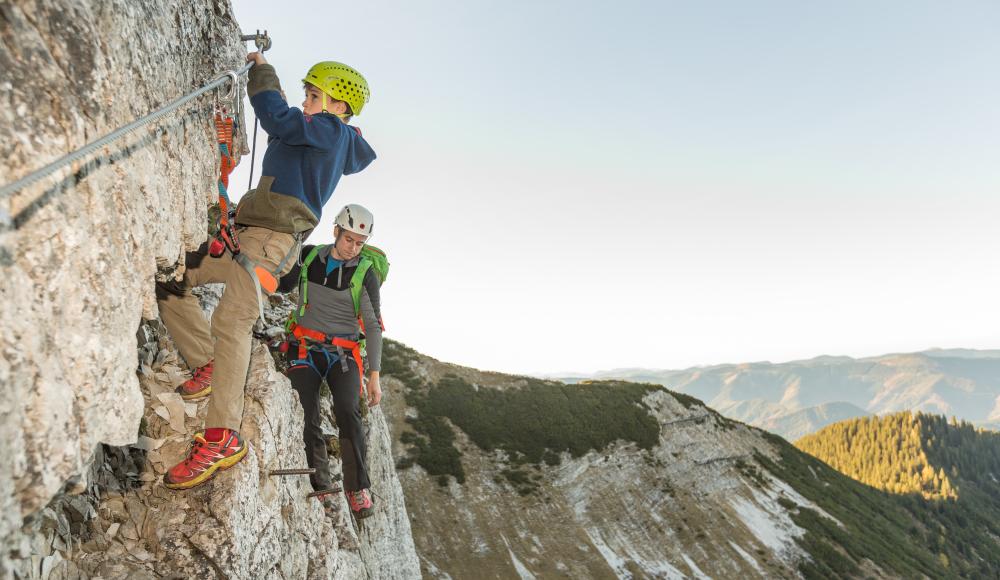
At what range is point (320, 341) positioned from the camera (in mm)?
9055

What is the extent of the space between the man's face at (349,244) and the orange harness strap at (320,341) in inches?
57.8

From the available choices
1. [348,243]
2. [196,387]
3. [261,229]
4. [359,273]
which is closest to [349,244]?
[348,243]

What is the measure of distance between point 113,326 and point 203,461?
94.3 inches

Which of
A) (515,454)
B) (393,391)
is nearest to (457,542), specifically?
(515,454)

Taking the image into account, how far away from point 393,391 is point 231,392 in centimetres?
4984

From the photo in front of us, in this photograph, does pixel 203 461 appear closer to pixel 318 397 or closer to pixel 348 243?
pixel 318 397

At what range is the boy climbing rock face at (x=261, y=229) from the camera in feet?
19.9

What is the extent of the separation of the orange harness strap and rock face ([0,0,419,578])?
669 mm

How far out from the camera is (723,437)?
216ft

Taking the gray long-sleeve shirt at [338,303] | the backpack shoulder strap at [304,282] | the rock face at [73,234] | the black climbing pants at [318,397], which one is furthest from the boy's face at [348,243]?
the rock face at [73,234]

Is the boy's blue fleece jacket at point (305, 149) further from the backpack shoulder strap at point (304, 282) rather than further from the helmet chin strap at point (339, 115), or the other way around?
the backpack shoulder strap at point (304, 282)

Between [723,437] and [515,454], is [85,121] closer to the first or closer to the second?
[515,454]

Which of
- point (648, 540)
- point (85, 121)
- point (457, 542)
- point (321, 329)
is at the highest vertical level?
point (85, 121)

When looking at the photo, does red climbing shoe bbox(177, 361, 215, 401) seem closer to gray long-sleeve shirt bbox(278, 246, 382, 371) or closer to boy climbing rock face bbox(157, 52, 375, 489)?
boy climbing rock face bbox(157, 52, 375, 489)
